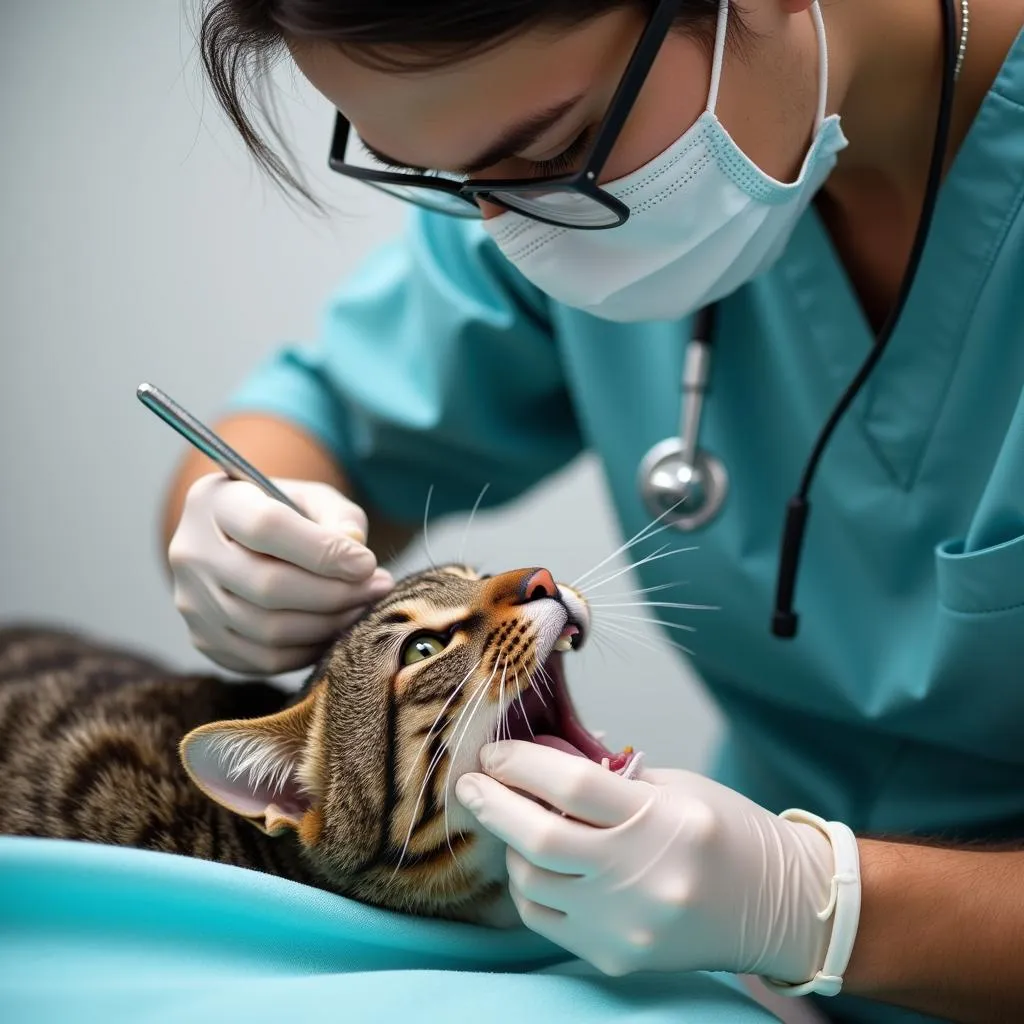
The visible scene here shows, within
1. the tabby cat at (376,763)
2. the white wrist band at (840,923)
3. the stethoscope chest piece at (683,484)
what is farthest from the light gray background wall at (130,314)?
the white wrist band at (840,923)

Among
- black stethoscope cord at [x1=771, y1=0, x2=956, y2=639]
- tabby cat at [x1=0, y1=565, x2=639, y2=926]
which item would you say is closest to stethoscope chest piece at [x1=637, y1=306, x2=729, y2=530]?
black stethoscope cord at [x1=771, y1=0, x2=956, y2=639]

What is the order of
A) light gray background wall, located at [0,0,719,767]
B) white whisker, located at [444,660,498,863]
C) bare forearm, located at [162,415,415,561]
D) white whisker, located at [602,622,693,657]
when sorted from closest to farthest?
white whisker, located at [444,660,498,863] → white whisker, located at [602,622,693,657] → bare forearm, located at [162,415,415,561] → light gray background wall, located at [0,0,719,767]

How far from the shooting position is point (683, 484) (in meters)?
1.00

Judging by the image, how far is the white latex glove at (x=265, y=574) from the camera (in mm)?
861

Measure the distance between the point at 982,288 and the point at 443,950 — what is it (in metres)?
0.67

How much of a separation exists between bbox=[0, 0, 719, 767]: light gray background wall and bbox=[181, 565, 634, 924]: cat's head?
0.73m

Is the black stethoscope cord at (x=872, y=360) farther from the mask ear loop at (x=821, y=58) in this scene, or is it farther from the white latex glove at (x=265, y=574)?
the white latex glove at (x=265, y=574)

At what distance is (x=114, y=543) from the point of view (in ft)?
6.34

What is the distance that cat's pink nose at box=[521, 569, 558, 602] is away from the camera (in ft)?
2.53

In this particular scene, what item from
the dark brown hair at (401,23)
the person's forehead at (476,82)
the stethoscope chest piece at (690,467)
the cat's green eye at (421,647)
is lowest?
the cat's green eye at (421,647)

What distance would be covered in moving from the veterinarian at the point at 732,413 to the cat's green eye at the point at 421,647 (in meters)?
0.09

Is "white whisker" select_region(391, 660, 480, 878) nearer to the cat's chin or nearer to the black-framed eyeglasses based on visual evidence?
the cat's chin

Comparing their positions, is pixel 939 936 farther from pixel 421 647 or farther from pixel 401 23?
pixel 401 23

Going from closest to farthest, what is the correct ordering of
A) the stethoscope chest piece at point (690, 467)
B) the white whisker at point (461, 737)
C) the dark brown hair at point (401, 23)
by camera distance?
the dark brown hair at point (401, 23), the white whisker at point (461, 737), the stethoscope chest piece at point (690, 467)
